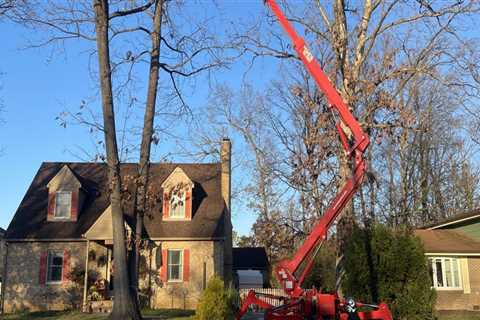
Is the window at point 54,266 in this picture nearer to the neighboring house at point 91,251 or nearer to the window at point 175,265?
the neighboring house at point 91,251

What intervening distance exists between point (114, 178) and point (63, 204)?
47.6 feet

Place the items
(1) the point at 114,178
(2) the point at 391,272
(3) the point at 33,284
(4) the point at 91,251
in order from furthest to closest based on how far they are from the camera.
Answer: (4) the point at 91,251
(3) the point at 33,284
(2) the point at 391,272
(1) the point at 114,178

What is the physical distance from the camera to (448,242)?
2520 centimetres

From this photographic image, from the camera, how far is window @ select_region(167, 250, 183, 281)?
24.0 metres

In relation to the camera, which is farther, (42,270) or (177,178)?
(177,178)

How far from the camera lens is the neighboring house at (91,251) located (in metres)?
23.4

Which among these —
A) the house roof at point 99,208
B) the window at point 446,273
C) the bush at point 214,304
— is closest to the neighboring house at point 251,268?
the house roof at point 99,208

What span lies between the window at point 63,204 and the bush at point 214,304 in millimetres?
15630

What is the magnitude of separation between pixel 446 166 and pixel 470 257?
52.0 ft

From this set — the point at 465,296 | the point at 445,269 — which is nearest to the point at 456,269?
the point at 445,269

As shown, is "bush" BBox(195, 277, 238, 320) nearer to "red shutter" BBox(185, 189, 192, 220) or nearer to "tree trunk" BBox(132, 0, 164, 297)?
"tree trunk" BBox(132, 0, 164, 297)

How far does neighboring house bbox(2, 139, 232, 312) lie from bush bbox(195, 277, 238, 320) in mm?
10920

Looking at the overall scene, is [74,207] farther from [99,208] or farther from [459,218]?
[459,218]

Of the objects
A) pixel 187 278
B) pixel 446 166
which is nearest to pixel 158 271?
pixel 187 278
